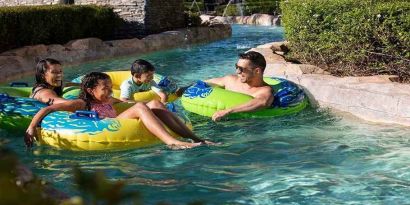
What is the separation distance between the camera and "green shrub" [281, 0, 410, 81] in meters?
7.82

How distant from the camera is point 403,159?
539cm

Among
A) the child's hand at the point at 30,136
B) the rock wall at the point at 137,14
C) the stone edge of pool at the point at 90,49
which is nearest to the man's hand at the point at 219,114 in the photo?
the child's hand at the point at 30,136

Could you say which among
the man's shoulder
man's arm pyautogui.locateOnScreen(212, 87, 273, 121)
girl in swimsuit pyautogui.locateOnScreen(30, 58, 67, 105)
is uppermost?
girl in swimsuit pyautogui.locateOnScreen(30, 58, 67, 105)

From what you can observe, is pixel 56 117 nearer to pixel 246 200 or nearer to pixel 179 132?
pixel 179 132

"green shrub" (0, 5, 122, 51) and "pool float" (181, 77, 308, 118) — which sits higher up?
"green shrub" (0, 5, 122, 51)

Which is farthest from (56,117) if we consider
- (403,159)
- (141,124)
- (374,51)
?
(374,51)

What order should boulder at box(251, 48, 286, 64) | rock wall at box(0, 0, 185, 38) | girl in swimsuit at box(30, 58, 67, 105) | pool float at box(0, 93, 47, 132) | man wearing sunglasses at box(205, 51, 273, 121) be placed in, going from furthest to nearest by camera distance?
1. rock wall at box(0, 0, 185, 38)
2. boulder at box(251, 48, 286, 64)
3. man wearing sunglasses at box(205, 51, 273, 121)
4. girl in swimsuit at box(30, 58, 67, 105)
5. pool float at box(0, 93, 47, 132)

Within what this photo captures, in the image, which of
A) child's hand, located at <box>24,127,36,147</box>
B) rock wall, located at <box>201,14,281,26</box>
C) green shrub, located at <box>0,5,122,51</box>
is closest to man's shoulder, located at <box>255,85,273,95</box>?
child's hand, located at <box>24,127,36,147</box>

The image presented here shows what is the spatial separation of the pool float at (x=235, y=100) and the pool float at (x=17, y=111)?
202 centimetres

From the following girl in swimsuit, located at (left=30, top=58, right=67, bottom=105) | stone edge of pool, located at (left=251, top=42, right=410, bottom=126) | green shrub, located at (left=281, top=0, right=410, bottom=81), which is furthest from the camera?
green shrub, located at (left=281, top=0, right=410, bottom=81)

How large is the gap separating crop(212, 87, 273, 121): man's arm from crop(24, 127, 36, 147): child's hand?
83.6 inches

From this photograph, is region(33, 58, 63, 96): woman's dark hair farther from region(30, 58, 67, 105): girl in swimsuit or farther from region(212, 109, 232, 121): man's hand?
region(212, 109, 232, 121): man's hand

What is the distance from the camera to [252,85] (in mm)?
7594

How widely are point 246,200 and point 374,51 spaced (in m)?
4.53
